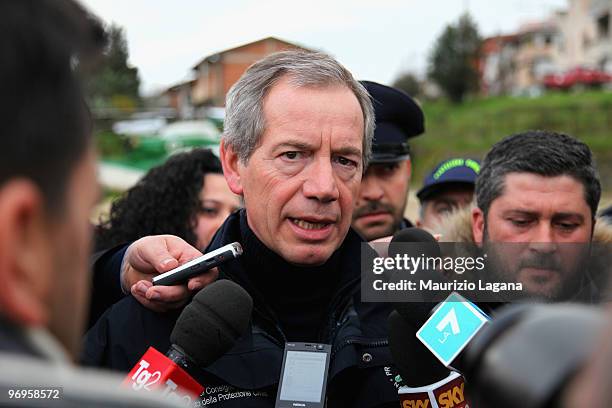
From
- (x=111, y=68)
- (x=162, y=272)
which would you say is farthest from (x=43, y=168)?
(x=111, y=68)

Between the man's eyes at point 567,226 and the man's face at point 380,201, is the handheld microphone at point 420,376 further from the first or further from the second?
the man's face at point 380,201

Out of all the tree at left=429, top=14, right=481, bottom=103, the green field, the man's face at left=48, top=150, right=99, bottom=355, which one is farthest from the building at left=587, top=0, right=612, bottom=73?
the man's face at left=48, top=150, right=99, bottom=355

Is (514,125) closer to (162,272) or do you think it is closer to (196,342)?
(162,272)

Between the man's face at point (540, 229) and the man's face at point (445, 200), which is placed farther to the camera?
the man's face at point (445, 200)

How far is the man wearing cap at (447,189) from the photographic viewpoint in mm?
4527

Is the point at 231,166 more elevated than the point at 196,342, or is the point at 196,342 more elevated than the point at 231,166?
the point at 231,166

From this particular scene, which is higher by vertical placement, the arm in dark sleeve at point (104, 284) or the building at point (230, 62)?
the building at point (230, 62)

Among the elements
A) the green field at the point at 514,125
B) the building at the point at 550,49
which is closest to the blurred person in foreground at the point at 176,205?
the green field at the point at 514,125

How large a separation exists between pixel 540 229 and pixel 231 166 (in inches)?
42.0

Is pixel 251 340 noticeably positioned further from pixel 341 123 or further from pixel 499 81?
pixel 499 81

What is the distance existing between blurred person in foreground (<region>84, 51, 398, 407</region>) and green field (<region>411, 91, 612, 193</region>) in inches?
1220

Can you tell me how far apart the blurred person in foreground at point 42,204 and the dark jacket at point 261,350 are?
1235 mm

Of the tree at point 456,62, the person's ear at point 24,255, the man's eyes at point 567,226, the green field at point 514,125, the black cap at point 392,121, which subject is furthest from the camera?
the tree at point 456,62

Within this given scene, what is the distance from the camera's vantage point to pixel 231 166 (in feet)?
8.84
